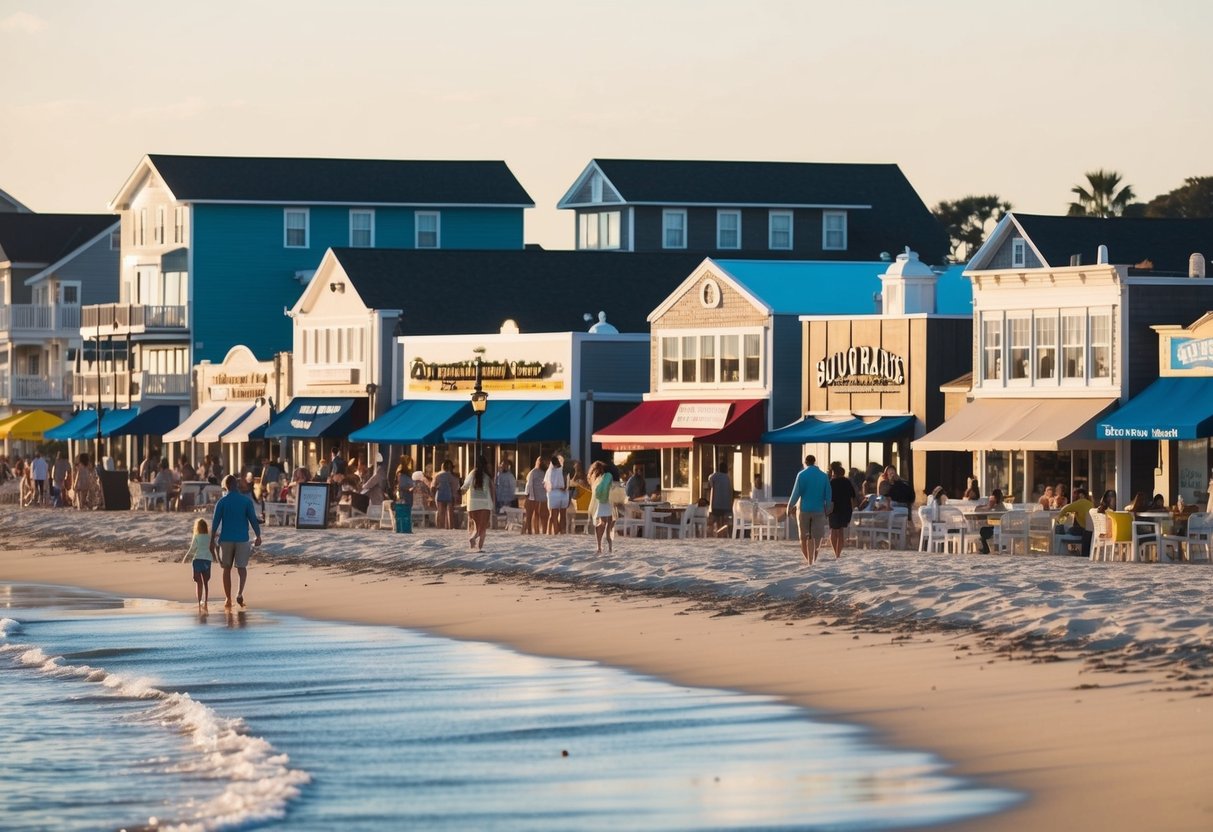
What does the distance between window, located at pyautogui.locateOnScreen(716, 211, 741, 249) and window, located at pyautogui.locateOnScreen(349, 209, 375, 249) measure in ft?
38.4

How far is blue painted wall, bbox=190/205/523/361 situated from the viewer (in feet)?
258

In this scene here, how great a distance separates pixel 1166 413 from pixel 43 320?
59.3m

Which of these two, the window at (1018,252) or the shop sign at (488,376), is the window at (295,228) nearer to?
the shop sign at (488,376)

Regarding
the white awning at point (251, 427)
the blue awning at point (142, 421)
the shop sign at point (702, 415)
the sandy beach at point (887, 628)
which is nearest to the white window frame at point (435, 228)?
the blue awning at point (142, 421)

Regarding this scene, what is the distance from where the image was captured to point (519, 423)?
183 feet

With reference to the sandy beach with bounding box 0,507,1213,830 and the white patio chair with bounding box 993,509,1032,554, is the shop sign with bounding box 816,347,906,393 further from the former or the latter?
the white patio chair with bounding box 993,509,1032,554

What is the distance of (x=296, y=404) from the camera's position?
2586 inches

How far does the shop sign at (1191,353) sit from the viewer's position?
1640 inches

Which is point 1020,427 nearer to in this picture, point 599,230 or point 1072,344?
point 1072,344

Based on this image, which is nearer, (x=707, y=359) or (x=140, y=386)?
(x=707, y=359)

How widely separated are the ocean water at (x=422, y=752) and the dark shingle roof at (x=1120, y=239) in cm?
2639

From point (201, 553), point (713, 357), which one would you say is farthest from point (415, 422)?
point (201, 553)

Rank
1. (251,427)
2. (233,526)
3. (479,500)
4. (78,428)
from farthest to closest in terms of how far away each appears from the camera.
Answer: (78,428)
(251,427)
(479,500)
(233,526)

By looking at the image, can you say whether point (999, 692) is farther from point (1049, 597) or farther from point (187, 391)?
point (187, 391)
